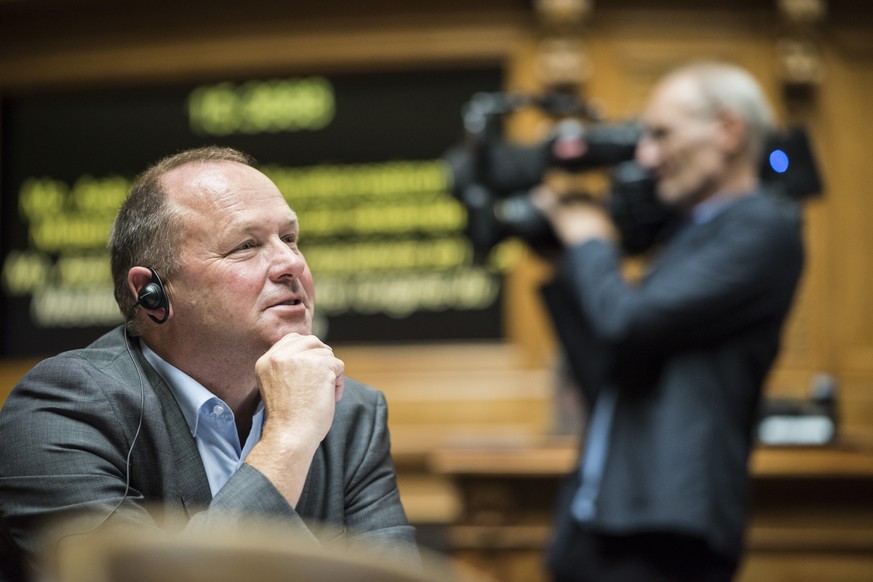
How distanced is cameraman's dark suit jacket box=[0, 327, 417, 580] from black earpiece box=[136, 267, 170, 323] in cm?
7

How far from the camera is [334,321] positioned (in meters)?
4.13

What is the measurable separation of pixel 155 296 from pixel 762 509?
6.61ft

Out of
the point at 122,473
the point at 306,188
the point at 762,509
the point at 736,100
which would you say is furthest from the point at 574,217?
the point at 306,188

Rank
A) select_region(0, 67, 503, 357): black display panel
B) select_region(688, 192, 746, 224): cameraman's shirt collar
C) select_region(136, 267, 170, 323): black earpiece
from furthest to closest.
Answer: select_region(0, 67, 503, 357): black display panel, select_region(688, 192, 746, 224): cameraman's shirt collar, select_region(136, 267, 170, 323): black earpiece

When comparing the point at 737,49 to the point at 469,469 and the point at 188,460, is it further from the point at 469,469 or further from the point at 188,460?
the point at 188,460

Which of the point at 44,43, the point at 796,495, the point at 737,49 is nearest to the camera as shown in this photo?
the point at 796,495

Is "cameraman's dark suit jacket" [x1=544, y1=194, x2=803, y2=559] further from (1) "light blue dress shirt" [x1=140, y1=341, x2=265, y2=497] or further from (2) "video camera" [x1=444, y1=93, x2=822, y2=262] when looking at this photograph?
(1) "light blue dress shirt" [x1=140, y1=341, x2=265, y2=497]

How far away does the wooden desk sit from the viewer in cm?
290

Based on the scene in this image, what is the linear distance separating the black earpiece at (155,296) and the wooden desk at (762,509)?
173 centimetres

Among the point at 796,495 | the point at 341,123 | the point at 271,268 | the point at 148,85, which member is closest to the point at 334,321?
the point at 341,123

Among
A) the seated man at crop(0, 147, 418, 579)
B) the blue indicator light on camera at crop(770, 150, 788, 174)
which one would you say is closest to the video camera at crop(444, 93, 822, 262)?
the blue indicator light on camera at crop(770, 150, 788, 174)

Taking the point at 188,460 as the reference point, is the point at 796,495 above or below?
below

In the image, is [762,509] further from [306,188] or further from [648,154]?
[306,188]

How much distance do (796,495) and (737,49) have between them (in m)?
1.69
